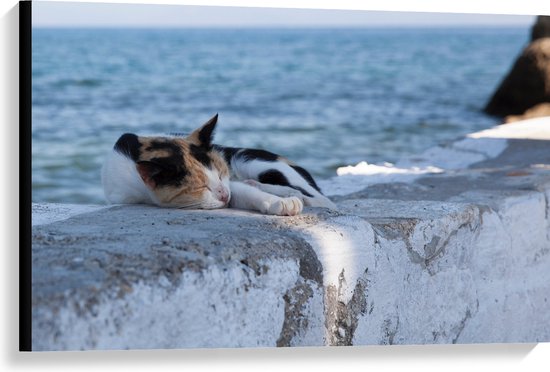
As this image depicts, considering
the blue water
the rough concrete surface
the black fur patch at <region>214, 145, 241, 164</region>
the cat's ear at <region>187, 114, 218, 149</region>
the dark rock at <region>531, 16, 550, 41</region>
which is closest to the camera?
the rough concrete surface

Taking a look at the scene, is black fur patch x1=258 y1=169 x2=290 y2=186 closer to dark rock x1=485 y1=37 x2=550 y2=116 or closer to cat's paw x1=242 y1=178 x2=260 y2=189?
cat's paw x1=242 y1=178 x2=260 y2=189

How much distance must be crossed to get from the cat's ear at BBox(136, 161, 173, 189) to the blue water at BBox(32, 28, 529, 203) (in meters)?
1.27

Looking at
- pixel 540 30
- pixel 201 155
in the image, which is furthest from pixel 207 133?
pixel 540 30

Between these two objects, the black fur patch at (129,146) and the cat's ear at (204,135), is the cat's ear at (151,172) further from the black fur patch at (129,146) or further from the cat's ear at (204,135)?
the cat's ear at (204,135)

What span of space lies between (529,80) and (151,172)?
5659mm

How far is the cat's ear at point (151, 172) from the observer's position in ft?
8.93

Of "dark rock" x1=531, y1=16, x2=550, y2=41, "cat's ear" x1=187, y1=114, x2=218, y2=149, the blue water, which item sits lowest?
the blue water

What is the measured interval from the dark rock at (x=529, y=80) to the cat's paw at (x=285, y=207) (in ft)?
17.0

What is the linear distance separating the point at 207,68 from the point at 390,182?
5.74m

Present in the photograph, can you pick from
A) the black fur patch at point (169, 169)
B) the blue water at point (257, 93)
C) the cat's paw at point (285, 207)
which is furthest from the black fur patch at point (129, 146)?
the blue water at point (257, 93)

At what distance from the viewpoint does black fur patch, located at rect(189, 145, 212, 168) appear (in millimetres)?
2857

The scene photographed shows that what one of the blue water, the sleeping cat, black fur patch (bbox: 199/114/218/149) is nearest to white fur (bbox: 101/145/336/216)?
the sleeping cat

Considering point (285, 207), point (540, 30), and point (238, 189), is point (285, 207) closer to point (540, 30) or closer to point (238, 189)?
point (238, 189)

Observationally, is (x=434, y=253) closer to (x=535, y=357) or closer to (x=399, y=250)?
(x=399, y=250)
